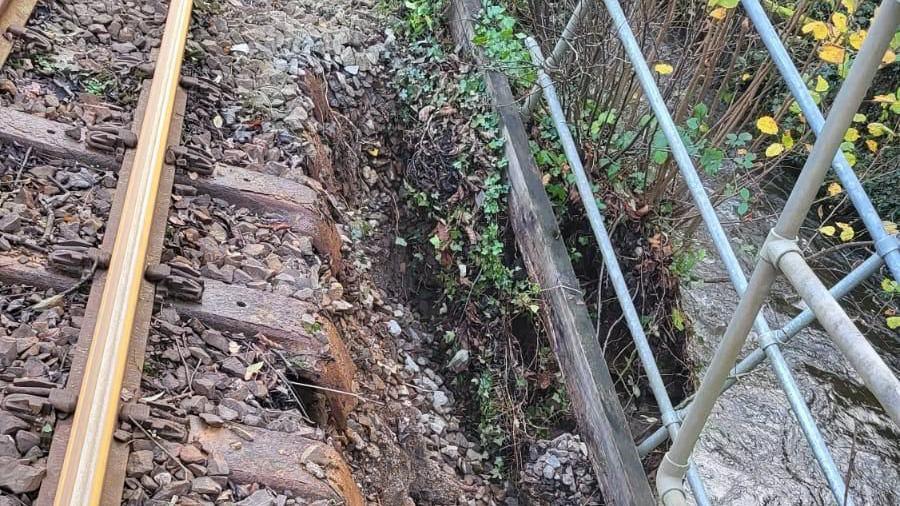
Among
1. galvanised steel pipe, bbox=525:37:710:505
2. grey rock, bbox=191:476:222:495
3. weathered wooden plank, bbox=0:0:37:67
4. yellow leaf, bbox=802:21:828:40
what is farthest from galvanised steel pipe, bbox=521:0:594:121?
grey rock, bbox=191:476:222:495

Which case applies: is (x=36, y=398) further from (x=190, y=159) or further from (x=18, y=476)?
(x=190, y=159)

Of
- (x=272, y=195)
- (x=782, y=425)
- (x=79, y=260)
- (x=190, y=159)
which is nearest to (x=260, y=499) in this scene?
(x=79, y=260)

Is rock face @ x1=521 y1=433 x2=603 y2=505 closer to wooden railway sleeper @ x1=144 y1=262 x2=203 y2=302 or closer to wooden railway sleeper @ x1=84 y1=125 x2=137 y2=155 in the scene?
wooden railway sleeper @ x1=144 y1=262 x2=203 y2=302

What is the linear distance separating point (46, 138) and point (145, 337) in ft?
3.62

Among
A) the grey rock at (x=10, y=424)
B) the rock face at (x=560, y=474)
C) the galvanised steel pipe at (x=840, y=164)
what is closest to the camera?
the galvanised steel pipe at (x=840, y=164)

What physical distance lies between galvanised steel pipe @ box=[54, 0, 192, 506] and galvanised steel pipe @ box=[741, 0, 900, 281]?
204 centimetres

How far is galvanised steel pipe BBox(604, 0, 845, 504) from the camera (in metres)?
2.24

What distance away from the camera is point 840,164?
83.5 inches

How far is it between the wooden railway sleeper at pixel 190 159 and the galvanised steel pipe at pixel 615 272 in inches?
64.3

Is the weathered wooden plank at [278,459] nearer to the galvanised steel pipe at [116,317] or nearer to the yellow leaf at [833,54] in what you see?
the galvanised steel pipe at [116,317]

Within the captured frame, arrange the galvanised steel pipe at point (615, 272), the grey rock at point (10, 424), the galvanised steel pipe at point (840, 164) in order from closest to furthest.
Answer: the galvanised steel pipe at point (840, 164)
the grey rock at point (10, 424)
the galvanised steel pipe at point (615, 272)

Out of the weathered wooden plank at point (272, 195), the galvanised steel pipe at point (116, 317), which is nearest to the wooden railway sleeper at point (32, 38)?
the galvanised steel pipe at point (116, 317)

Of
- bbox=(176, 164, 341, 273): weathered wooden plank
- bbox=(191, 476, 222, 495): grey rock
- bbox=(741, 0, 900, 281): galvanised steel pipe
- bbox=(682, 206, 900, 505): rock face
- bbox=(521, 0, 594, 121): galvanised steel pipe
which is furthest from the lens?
bbox=(682, 206, 900, 505): rock face

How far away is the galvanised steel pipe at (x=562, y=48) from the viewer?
371 centimetres
